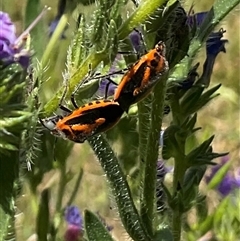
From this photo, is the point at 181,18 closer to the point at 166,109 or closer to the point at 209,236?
the point at 166,109

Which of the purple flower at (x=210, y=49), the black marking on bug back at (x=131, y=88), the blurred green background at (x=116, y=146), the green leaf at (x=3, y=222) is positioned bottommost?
the blurred green background at (x=116, y=146)

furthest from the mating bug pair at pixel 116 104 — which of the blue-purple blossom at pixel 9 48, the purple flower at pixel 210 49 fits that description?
the purple flower at pixel 210 49

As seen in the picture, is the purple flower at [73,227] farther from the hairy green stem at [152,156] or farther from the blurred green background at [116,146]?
the hairy green stem at [152,156]

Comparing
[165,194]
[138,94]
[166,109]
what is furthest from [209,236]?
[138,94]

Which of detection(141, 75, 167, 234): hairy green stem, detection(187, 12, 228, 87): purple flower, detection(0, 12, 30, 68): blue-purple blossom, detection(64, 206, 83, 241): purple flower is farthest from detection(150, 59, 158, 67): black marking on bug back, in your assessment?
detection(64, 206, 83, 241): purple flower

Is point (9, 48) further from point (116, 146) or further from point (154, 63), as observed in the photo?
point (116, 146)

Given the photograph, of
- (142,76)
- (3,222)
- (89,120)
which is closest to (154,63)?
(142,76)
